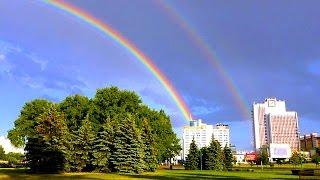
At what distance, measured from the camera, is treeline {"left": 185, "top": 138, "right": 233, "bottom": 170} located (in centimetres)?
10106

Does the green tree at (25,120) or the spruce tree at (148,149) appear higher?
the green tree at (25,120)

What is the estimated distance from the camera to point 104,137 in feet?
211

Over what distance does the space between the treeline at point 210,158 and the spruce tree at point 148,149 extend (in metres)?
28.2

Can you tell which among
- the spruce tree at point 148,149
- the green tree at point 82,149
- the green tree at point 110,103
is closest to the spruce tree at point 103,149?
the green tree at point 82,149

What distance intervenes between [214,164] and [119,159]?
1695 inches

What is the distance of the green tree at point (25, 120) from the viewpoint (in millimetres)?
81750

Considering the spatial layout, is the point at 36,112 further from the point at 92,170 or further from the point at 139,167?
the point at 139,167

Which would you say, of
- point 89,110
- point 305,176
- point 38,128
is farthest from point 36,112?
point 305,176

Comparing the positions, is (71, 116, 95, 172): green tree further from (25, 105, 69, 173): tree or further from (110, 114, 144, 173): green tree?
(110, 114, 144, 173): green tree

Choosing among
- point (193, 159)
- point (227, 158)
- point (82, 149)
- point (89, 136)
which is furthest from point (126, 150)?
point (227, 158)

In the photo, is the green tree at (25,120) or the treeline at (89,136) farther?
the green tree at (25,120)

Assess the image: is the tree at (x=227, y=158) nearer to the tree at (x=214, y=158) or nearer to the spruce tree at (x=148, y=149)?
the tree at (x=214, y=158)

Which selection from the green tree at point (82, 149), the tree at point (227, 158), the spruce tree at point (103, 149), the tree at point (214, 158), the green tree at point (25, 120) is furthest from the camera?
the tree at point (227, 158)

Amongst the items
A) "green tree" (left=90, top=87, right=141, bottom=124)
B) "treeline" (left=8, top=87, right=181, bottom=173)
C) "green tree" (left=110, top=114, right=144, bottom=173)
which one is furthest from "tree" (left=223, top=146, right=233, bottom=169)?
"green tree" (left=110, top=114, right=144, bottom=173)
